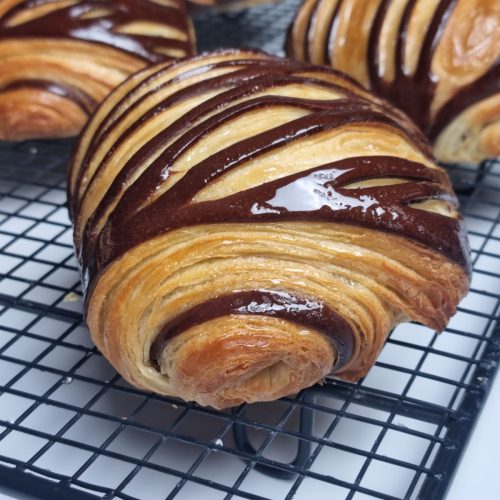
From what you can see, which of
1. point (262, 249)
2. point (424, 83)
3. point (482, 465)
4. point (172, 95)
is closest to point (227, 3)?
point (424, 83)

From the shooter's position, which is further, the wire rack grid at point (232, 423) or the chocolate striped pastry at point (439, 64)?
the chocolate striped pastry at point (439, 64)

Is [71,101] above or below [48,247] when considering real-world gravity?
above

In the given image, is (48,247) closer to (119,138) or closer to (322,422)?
→ (119,138)

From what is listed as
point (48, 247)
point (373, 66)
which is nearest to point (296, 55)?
point (373, 66)

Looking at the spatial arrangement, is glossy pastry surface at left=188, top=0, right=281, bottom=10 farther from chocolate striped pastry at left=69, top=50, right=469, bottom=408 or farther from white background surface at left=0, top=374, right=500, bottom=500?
white background surface at left=0, top=374, right=500, bottom=500

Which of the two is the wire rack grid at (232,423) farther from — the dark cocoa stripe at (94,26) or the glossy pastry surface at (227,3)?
the glossy pastry surface at (227,3)

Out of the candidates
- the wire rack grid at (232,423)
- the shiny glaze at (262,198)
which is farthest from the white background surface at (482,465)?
the shiny glaze at (262,198)

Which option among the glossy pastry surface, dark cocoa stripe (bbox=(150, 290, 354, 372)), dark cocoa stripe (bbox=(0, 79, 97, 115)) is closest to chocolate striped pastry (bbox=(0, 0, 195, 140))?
dark cocoa stripe (bbox=(0, 79, 97, 115))
